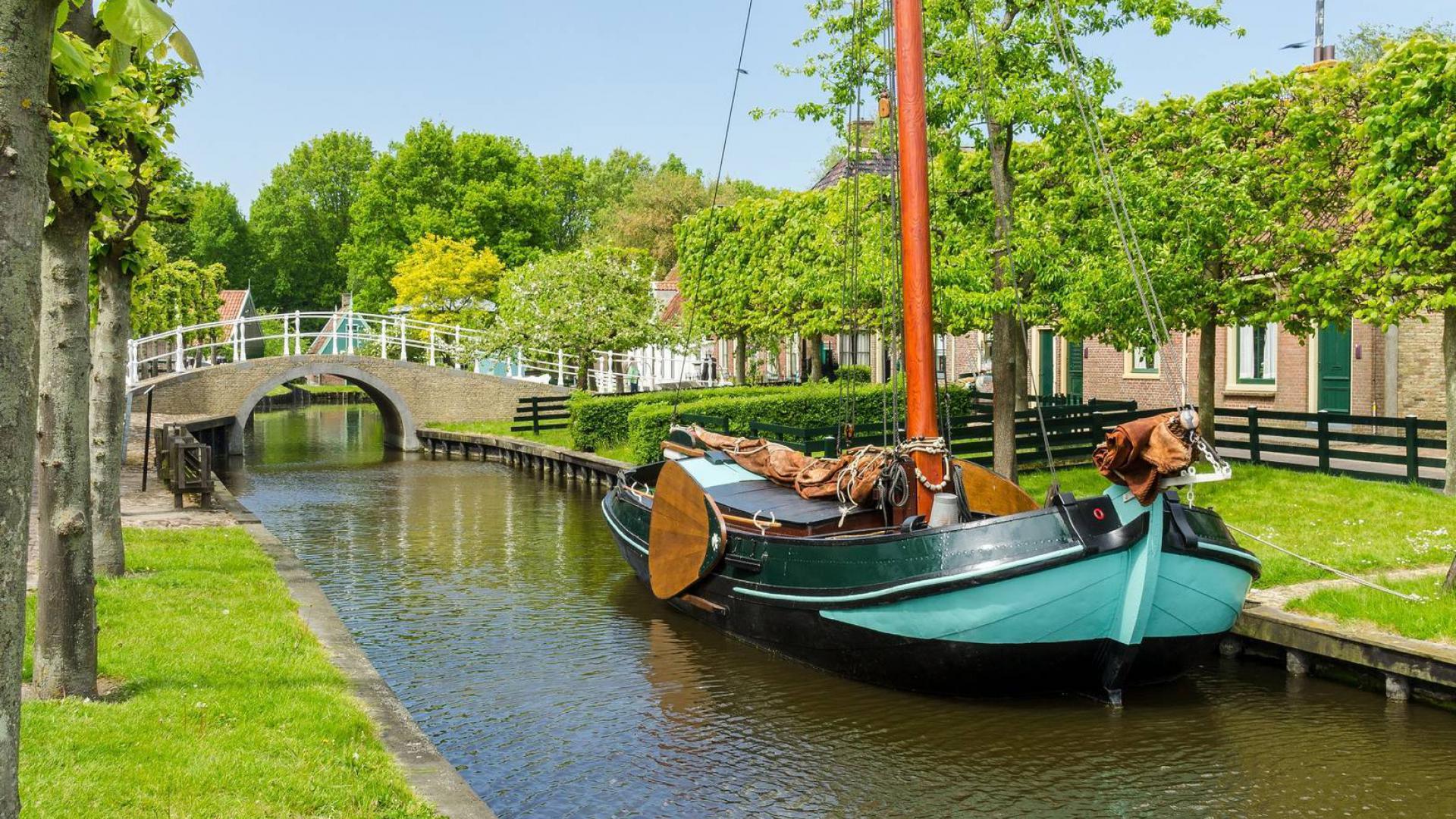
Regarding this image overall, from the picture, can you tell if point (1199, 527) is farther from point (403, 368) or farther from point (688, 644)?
point (403, 368)

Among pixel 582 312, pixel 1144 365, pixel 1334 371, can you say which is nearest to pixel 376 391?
pixel 582 312

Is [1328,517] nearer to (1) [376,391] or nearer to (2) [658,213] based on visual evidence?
(1) [376,391]

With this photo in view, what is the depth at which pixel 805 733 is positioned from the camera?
9344mm

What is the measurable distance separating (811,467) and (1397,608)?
5.33 meters

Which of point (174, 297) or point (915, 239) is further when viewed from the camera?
point (174, 297)

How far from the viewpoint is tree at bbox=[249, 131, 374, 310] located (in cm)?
8544

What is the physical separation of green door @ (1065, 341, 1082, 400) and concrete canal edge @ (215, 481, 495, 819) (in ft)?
72.8

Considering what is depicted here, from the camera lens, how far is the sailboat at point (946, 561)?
8984 mm

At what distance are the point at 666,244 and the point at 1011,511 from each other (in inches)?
2135

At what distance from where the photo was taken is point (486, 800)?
7.93 m

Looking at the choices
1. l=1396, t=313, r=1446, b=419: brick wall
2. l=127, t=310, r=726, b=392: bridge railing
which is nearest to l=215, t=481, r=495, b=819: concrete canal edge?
l=1396, t=313, r=1446, b=419: brick wall

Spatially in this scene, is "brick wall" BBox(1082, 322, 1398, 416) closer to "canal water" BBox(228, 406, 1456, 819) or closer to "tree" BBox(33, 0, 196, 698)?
"canal water" BBox(228, 406, 1456, 819)

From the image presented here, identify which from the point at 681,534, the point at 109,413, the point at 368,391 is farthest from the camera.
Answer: the point at 368,391

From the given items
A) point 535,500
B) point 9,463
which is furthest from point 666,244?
point 9,463
